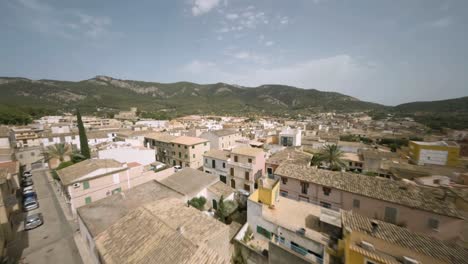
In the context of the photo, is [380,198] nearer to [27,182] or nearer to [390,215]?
[390,215]

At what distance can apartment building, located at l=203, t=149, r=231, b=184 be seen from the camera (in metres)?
26.9

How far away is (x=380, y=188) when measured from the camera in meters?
16.4

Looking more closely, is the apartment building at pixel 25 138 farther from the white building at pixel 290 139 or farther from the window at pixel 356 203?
the window at pixel 356 203

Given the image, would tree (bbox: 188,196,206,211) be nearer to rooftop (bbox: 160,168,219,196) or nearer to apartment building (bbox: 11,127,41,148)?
rooftop (bbox: 160,168,219,196)

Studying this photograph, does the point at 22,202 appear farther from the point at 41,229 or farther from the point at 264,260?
the point at 264,260

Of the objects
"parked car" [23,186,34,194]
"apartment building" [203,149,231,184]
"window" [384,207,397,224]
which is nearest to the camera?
"window" [384,207,397,224]

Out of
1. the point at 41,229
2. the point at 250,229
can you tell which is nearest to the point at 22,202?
the point at 41,229

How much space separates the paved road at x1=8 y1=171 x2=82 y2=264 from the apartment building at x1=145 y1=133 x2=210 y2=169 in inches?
694

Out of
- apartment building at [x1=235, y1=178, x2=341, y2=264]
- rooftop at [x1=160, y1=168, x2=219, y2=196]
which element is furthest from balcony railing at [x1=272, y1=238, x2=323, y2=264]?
rooftop at [x1=160, y1=168, x2=219, y2=196]

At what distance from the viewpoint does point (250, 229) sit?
1573 cm

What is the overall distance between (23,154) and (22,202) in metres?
21.0

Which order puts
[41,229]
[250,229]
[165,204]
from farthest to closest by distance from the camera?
[41,229]
[250,229]
[165,204]

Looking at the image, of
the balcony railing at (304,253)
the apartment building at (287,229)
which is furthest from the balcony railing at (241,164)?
the balcony railing at (304,253)

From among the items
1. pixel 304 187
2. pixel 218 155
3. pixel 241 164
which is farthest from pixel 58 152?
pixel 304 187
